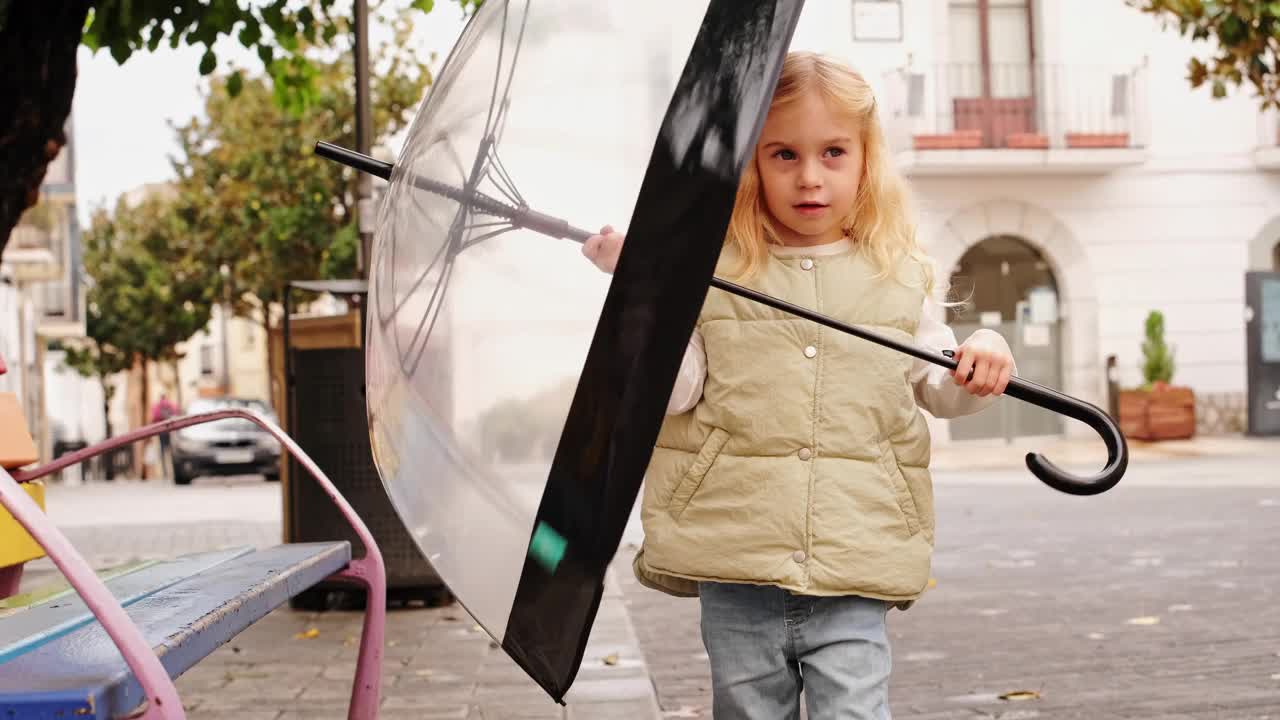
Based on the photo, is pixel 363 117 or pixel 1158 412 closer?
pixel 363 117

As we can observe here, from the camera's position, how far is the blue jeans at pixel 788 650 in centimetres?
223

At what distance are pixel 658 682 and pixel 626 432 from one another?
3368 millimetres

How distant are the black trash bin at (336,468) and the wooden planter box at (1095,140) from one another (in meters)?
16.4

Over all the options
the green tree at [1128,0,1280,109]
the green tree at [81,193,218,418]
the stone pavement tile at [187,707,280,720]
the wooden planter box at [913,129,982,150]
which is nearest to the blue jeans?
the stone pavement tile at [187,707,280,720]

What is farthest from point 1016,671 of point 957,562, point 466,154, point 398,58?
point 398,58

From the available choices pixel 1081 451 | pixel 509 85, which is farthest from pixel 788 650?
pixel 1081 451

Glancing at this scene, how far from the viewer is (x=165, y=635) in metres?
1.95

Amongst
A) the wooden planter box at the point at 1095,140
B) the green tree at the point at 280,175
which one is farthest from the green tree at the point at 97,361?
the wooden planter box at the point at 1095,140

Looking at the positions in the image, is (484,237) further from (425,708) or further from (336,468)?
(336,468)

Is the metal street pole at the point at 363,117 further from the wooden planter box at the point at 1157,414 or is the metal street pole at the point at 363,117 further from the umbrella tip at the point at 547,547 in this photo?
the wooden planter box at the point at 1157,414

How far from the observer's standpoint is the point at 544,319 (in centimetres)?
154

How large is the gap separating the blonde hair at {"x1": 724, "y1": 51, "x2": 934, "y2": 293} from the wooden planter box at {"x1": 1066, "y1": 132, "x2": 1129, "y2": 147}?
19.4m

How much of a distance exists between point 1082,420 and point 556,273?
736 mm

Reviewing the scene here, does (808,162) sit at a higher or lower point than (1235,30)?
lower
